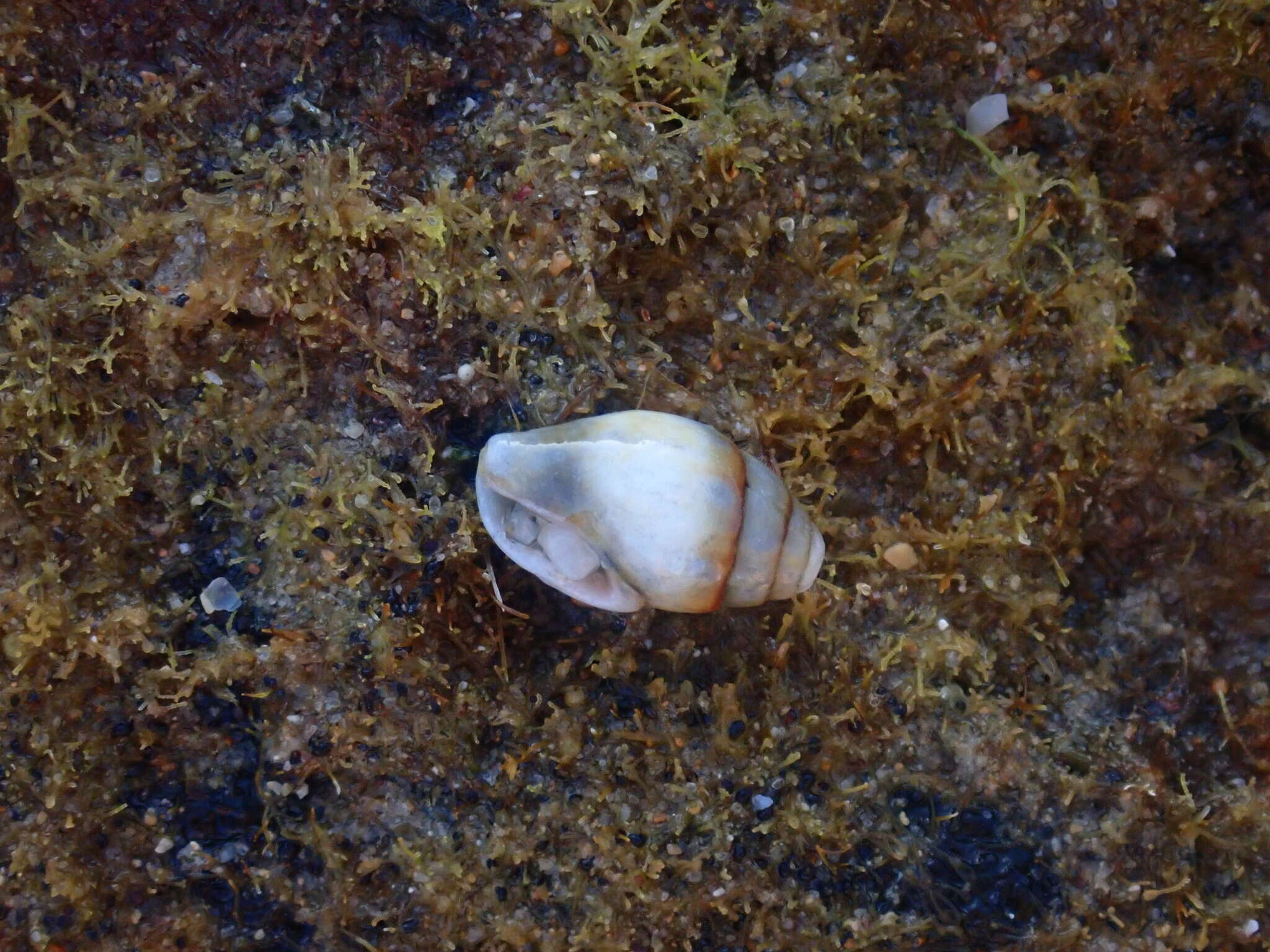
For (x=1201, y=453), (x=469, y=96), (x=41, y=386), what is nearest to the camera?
(x=41, y=386)

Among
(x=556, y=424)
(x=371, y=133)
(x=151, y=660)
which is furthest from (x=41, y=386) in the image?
(x=556, y=424)

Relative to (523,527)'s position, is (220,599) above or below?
below

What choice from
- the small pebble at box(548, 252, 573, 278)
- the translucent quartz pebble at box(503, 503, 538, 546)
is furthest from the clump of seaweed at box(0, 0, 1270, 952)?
the translucent quartz pebble at box(503, 503, 538, 546)

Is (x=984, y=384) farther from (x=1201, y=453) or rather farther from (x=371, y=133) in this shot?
(x=371, y=133)

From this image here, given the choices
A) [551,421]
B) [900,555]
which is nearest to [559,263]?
[551,421]

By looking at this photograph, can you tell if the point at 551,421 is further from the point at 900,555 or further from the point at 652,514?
the point at 900,555

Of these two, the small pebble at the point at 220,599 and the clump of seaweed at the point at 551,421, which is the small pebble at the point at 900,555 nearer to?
the clump of seaweed at the point at 551,421

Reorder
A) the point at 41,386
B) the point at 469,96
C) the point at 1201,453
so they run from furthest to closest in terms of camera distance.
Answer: the point at 1201,453 → the point at 469,96 → the point at 41,386
